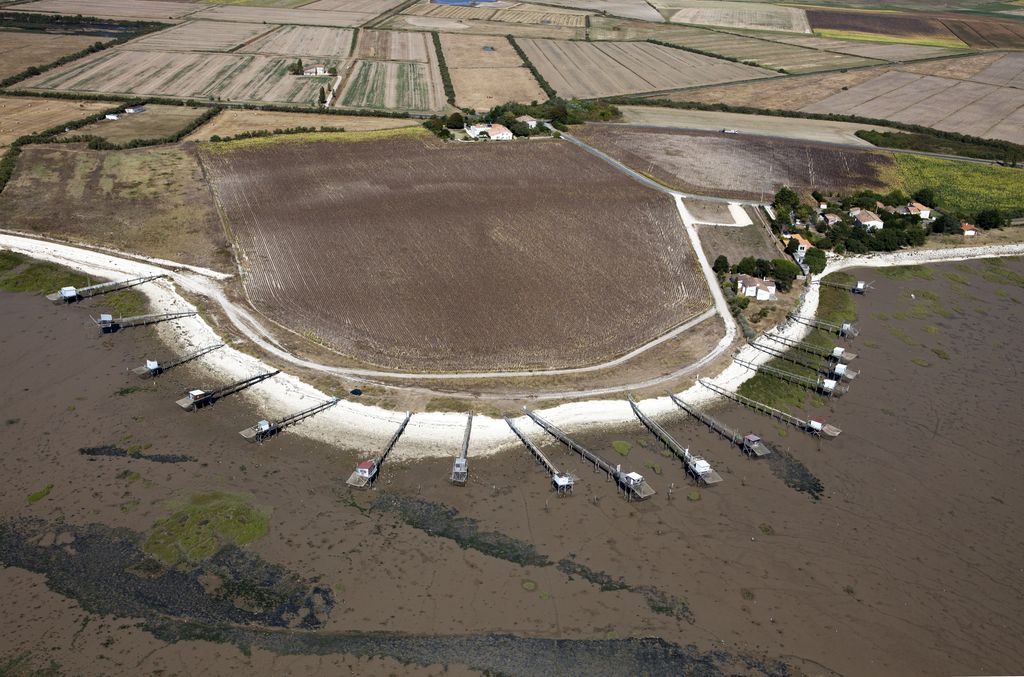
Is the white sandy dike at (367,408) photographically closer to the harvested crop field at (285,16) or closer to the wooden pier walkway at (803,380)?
the wooden pier walkway at (803,380)

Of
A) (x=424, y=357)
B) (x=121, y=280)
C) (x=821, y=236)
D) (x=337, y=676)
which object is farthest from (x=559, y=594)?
(x=821, y=236)

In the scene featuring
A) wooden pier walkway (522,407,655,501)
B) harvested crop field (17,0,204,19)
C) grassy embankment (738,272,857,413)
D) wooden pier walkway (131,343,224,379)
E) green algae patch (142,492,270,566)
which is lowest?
grassy embankment (738,272,857,413)

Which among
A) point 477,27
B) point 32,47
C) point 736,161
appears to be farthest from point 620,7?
point 32,47

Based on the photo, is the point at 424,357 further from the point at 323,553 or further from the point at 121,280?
the point at 121,280

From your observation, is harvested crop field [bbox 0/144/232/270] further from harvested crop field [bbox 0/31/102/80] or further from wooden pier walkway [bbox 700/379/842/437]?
harvested crop field [bbox 0/31/102/80]

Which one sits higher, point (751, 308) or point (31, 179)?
point (31, 179)

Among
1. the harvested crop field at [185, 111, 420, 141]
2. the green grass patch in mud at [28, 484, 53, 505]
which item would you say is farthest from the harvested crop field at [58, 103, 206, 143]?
the green grass patch in mud at [28, 484, 53, 505]
